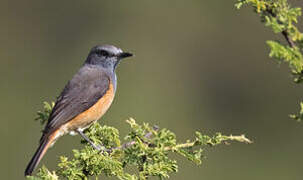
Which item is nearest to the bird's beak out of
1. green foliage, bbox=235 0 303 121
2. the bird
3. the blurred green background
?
the bird

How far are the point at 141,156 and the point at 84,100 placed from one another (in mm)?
2057

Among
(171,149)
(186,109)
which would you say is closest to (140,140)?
(171,149)

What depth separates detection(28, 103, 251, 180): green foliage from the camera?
13.9 feet

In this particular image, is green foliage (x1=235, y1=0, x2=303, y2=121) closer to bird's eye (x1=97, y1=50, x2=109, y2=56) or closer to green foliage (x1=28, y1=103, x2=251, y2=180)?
green foliage (x1=28, y1=103, x2=251, y2=180)

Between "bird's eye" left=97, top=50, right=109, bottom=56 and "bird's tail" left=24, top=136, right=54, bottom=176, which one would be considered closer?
"bird's tail" left=24, top=136, right=54, bottom=176

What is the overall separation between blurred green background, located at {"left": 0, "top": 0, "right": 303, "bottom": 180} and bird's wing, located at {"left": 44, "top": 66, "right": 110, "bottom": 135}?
2588mm

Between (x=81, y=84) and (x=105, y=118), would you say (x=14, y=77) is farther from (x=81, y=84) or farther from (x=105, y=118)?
(x=81, y=84)

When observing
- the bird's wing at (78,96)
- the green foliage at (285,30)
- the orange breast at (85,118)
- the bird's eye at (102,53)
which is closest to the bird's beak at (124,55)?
the bird's eye at (102,53)

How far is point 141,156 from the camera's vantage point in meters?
4.34

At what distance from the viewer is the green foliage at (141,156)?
422 cm

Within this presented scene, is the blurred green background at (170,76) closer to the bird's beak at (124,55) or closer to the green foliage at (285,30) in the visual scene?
the bird's beak at (124,55)

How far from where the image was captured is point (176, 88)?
11.6 meters

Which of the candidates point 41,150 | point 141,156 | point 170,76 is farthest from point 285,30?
point 170,76

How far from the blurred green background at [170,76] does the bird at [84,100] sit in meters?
2.46
